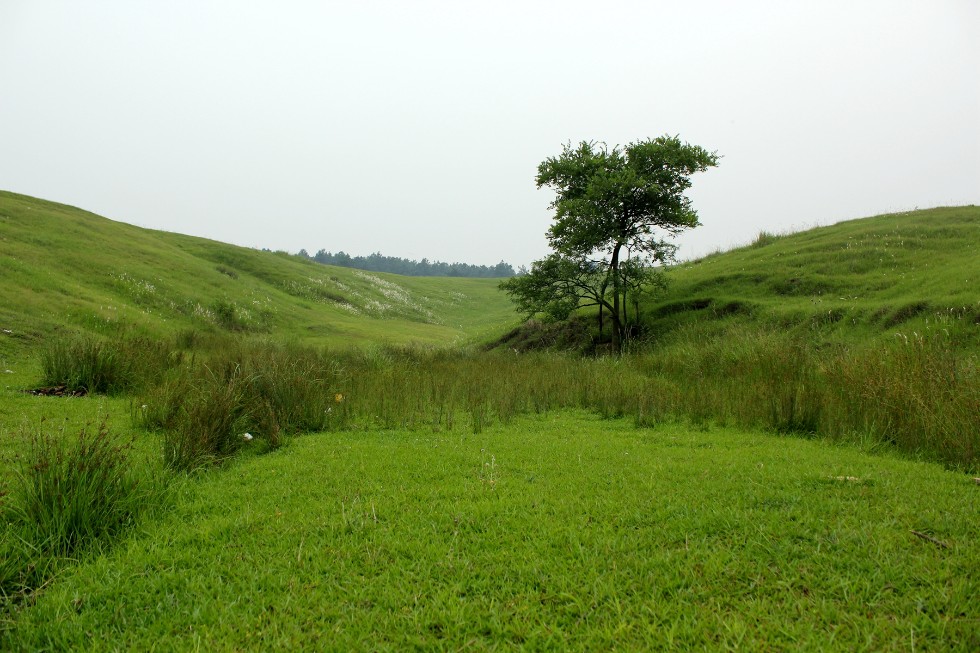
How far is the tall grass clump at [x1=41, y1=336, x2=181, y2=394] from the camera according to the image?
32.4ft

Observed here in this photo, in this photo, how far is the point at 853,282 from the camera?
711 inches

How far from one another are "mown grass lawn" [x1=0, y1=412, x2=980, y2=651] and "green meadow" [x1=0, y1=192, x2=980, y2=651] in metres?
0.02

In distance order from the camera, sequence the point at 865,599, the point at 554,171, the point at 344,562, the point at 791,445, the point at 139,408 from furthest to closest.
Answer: the point at 554,171 → the point at 139,408 → the point at 791,445 → the point at 344,562 → the point at 865,599

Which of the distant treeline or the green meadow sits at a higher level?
the distant treeline

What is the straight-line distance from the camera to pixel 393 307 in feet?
172

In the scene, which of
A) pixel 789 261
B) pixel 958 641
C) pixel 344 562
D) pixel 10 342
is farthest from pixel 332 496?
pixel 789 261

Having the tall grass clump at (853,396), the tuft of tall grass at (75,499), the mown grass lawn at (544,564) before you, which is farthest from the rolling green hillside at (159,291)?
the tall grass clump at (853,396)

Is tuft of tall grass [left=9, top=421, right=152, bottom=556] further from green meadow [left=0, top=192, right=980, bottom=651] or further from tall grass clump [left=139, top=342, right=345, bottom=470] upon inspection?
tall grass clump [left=139, top=342, right=345, bottom=470]

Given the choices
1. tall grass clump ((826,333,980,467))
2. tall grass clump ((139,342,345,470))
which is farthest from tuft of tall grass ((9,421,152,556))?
tall grass clump ((826,333,980,467))

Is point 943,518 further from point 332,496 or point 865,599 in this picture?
point 332,496

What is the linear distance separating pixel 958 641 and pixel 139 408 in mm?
10261

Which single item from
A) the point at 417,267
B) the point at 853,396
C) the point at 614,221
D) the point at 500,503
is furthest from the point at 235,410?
the point at 417,267

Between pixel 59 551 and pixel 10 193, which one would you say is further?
pixel 10 193

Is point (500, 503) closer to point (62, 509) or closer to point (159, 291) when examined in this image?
point (62, 509)
